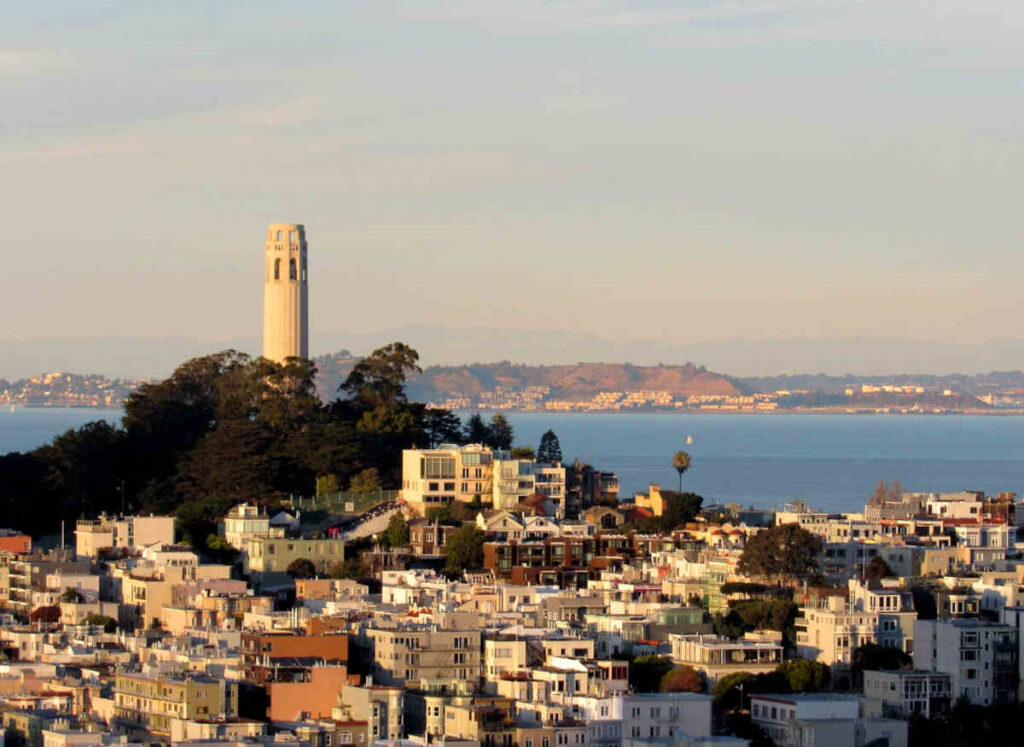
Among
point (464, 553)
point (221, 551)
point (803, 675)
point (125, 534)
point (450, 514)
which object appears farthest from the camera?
point (450, 514)

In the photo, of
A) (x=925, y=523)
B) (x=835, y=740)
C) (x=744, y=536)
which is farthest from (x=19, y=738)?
(x=925, y=523)

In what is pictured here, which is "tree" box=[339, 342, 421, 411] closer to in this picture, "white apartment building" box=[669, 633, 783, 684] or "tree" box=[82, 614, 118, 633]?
"tree" box=[82, 614, 118, 633]

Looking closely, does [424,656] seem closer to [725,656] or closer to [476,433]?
[725,656]

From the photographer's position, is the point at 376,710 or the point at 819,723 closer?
the point at 376,710

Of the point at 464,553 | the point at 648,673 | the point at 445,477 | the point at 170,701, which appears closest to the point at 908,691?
→ the point at 648,673

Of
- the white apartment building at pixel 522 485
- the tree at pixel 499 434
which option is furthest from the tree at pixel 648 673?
the tree at pixel 499 434

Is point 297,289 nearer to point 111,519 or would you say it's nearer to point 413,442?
point 413,442
